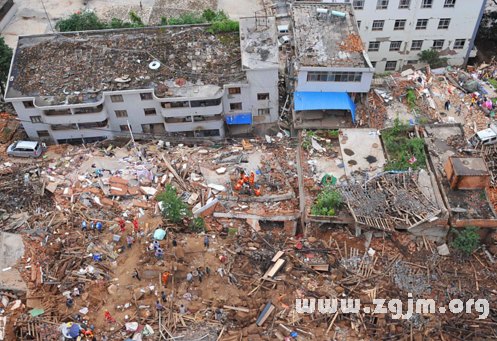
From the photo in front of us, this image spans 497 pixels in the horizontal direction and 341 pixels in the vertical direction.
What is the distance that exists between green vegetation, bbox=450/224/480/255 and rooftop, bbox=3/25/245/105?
73.0ft

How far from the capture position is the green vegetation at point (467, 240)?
90.4 feet

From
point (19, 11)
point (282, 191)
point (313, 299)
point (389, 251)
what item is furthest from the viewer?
point (19, 11)

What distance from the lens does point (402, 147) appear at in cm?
3316

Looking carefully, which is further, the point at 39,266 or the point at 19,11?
the point at 19,11

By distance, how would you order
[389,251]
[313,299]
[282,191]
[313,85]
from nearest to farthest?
1. [313,299]
2. [389,251]
3. [282,191]
4. [313,85]

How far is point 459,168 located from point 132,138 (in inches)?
1051

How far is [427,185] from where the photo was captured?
30141mm

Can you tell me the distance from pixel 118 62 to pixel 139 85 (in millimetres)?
3700

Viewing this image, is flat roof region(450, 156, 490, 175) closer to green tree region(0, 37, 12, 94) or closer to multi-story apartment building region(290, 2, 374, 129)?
multi-story apartment building region(290, 2, 374, 129)

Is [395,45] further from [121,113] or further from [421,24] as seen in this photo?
[121,113]

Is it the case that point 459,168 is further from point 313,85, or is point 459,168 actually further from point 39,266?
point 39,266

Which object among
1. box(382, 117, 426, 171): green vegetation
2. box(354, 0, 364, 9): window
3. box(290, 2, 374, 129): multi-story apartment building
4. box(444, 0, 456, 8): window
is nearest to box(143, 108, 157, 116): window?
box(290, 2, 374, 129): multi-story apartment building

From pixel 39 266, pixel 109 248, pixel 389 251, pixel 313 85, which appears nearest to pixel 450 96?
pixel 313 85

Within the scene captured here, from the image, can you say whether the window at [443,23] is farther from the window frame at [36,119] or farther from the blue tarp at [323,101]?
the window frame at [36,119]
